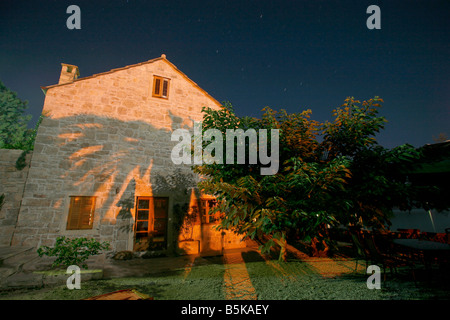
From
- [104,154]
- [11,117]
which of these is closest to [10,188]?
[104,154]

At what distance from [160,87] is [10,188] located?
662 centimetres

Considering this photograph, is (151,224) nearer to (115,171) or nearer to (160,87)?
(115,171)

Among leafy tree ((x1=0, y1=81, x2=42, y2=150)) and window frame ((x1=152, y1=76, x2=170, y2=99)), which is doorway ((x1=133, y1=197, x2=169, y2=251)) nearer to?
window frame ((x1=152, y1=76, x2=170, y2=99))

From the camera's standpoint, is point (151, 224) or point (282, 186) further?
point (151, 224)

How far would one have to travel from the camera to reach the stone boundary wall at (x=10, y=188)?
248 inches

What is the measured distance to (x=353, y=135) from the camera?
4633 millimetres

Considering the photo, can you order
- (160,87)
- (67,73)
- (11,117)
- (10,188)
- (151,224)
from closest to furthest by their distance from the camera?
(10,188) < (151,224) < (67,73) < (160,87) < (11,117)

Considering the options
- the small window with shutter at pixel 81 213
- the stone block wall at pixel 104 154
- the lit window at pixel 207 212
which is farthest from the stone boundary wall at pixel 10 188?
the lit window at pixel 207 212

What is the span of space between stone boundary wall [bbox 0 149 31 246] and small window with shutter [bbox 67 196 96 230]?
147 centimetres

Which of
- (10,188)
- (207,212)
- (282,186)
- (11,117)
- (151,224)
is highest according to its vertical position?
(11,117)

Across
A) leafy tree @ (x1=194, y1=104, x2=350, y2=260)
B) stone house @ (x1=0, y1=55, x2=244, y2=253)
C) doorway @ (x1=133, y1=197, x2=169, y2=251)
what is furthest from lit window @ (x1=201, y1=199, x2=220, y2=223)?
leafy tree @ (x1=194, y1=104, x2=350, y2=260)

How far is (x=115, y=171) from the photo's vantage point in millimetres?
7824
